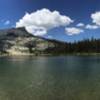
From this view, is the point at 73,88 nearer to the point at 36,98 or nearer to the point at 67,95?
the point at 67,95

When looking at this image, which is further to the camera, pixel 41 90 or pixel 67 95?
pixel 41 90

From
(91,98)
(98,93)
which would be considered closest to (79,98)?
(91,98)

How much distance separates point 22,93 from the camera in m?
33.7

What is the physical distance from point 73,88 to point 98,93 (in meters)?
4.94

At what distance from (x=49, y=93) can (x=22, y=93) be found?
3.88 metres

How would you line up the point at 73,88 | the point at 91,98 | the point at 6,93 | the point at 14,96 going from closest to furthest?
the point at 91,98 → the point at 14,96 → the point at 6,93 → the point at 73,88

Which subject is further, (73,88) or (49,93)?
(73,88)

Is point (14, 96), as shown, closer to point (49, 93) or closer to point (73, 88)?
point (49, 93)

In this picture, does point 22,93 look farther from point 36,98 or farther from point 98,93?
point 98,93

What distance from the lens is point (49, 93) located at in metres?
32.9

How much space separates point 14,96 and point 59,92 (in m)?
6.23

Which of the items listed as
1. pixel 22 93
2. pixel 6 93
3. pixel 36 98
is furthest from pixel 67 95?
pixel 6 93

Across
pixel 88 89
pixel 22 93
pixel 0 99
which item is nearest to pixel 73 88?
pixel 88 89

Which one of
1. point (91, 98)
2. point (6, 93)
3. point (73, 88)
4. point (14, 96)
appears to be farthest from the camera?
point (73, 88)
